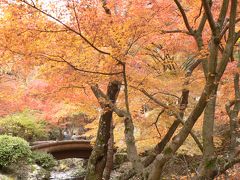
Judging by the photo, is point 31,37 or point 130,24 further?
point 130,24

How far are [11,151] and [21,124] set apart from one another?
610cm

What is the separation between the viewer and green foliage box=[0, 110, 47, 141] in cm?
Result: 1916

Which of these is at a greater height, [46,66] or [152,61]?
[152,61]

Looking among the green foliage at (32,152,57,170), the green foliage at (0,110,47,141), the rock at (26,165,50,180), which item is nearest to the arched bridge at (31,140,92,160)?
the green foliage at (32,152,57,170)

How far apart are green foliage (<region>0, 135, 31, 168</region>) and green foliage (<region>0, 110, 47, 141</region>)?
4.62 meters

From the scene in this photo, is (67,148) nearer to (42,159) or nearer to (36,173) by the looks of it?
(42,159)

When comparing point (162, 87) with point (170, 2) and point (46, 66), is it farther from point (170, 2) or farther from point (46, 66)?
point (46, 66)

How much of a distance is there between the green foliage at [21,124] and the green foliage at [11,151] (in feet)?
15.1

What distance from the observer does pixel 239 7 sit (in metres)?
7.93

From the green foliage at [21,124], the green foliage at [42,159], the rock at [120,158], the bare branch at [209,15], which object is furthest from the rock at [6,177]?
the bare branch at [209,15]

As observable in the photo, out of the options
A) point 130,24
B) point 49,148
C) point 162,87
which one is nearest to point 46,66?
point 130,24

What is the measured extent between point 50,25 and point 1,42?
4.05ft

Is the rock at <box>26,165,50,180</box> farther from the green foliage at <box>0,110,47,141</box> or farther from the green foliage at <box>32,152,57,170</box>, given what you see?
the green foliage at <box>0,110,47,141</box>

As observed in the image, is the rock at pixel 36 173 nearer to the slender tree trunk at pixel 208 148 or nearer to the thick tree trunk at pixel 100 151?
the thick tree trunk at pixel 100 151
